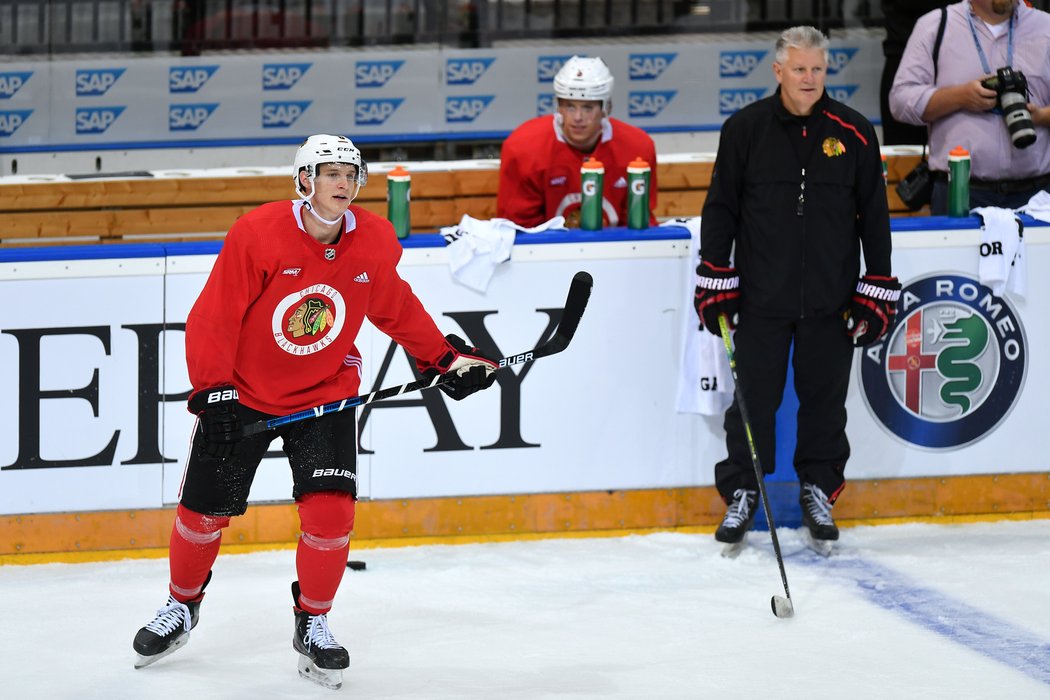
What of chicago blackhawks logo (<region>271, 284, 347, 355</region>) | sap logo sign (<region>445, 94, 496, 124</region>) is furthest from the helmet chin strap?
sap logo sign (<region>445, 94, 496, 124</region>)

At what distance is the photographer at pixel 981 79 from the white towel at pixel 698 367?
1.07 m

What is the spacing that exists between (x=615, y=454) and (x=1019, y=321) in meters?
1.47

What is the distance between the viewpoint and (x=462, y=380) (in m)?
3.90

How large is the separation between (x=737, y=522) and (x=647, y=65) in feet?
14.4

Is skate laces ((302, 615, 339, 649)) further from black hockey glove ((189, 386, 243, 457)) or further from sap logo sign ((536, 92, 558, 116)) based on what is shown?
sap logo sign ((536, 92, 558, 116))

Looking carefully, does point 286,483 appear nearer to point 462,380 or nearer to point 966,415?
point 462,380

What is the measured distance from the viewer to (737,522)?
4.90 metres

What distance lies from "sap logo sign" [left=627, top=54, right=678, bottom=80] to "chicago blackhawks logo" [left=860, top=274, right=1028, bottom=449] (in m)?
3.83

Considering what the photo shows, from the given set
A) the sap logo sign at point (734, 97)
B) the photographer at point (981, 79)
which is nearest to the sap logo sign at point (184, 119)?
the sap logo sign at point (734, 97)

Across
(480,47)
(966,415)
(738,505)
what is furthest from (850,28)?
(738,505)

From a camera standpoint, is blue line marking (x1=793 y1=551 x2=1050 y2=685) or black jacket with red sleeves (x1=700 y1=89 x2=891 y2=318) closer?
blue line marking (x1=793 y1=551 x2=1050 y2=685)

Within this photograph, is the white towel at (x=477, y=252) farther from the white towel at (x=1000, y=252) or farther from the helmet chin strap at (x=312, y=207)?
the white towel at (x=1000, y=252)

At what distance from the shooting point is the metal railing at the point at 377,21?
863 cm

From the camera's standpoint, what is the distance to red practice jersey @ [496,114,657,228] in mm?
5445
